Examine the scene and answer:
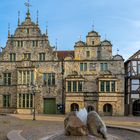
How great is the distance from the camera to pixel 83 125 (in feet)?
42.5

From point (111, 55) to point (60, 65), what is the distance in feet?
23.9

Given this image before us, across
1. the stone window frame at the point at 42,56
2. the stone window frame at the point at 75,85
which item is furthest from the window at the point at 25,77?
the stone window frame at the point at 75,85

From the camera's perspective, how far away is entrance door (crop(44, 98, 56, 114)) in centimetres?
4931

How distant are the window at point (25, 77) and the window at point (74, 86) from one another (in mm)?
5158

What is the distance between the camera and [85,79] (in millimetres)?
48844

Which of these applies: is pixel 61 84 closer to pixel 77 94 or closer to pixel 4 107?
pixel 77 94

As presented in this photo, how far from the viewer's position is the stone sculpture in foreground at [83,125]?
12.9m

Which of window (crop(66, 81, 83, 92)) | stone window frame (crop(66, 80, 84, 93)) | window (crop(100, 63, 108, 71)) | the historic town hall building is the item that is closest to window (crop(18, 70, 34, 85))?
the historic town hall building

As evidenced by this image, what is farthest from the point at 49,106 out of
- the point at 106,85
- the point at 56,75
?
the point at 106,85

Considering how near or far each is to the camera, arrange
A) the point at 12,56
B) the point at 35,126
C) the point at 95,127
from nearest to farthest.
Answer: the point at 95,127
the point at 35,126
the point at 12,56

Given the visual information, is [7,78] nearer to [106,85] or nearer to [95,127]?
[106,85]

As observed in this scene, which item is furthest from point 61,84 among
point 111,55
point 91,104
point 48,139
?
point 48,139

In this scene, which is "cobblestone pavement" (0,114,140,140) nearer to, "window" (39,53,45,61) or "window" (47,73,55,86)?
"window" (47,73,55,86)

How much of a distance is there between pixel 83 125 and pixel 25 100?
36.1 meters
